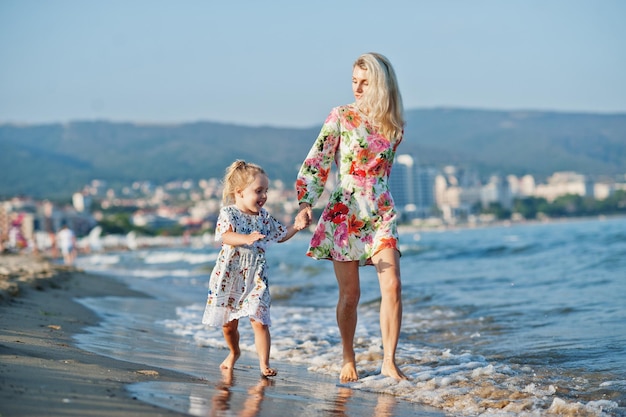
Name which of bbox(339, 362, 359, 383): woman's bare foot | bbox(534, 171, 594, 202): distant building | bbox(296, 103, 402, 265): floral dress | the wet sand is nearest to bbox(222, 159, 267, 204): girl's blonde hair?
bbox(296, 103, 402, 265): floral dress

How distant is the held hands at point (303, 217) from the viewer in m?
4.53

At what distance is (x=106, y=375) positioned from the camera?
3775mm

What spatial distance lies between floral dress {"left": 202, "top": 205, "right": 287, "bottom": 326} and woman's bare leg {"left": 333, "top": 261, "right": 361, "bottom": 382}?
39 cm

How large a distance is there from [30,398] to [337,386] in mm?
1975

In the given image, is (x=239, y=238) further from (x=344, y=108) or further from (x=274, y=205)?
(x=274, y=205)

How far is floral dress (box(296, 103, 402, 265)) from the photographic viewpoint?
4703mm

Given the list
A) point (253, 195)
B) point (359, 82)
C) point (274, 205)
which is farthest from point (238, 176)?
point (274, 205)

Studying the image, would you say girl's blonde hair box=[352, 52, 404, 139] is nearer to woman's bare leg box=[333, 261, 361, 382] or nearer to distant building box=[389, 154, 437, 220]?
woman's bare leg box=[333, 261, 361, 382]

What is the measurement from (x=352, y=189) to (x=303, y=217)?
0.32 m

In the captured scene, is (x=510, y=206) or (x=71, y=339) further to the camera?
(x=510, y=206)

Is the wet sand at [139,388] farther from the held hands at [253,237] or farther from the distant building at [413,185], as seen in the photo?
the distant building at [413,185]

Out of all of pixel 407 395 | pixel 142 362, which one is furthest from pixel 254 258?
pixel 407 395

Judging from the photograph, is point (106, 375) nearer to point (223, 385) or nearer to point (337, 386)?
point (223, 385)

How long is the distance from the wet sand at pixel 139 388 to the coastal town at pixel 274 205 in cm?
6091
